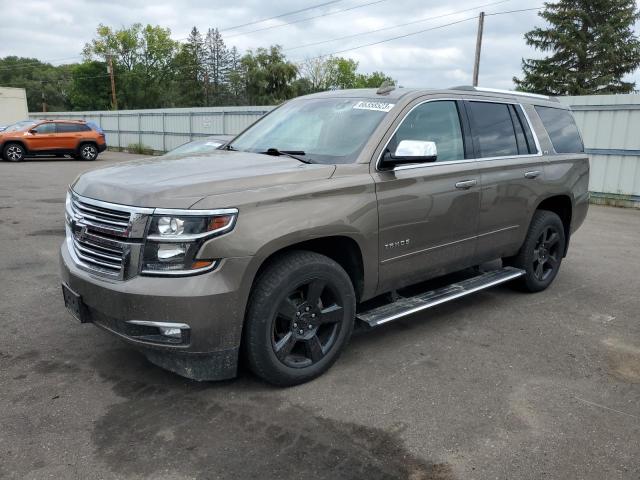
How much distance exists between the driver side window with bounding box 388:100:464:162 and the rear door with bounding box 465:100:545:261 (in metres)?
0.22

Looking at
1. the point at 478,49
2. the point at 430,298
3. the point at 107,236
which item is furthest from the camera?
the point at 478,49

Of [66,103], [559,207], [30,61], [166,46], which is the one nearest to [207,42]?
[166,46]

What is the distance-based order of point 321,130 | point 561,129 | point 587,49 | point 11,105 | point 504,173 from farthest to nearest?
1. point 11,105
2. point 587,49
3. point 561,129
4. point 504,173
5. point 321,130

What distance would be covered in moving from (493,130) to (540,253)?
1489 mm

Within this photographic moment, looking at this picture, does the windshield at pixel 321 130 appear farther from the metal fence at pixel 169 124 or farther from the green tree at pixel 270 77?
the green tree at pixel 270 77

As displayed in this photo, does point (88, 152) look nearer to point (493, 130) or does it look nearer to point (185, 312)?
point (493, 130)

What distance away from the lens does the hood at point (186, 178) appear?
3062 mm

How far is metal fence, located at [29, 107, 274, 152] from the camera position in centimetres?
2231

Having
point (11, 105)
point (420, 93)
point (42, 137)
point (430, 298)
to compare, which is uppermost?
point (11, 105)

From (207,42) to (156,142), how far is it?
5860 cm

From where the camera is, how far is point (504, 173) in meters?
4.83

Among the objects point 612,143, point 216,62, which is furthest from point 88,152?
point 216,62

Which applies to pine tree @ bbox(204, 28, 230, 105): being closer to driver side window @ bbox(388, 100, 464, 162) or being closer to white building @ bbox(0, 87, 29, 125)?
white building @ bbox(0, 87, 29, 125)

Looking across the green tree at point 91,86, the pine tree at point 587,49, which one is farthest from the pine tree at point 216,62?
the pine tree at point 587,49
